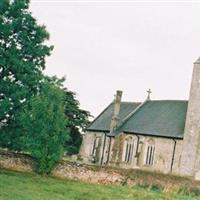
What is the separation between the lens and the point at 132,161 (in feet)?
193

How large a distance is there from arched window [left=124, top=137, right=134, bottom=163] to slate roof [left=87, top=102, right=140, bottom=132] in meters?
4.09

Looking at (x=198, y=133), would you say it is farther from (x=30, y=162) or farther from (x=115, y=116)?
(x=30, y=162)


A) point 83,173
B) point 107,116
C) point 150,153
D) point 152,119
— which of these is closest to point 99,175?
point 83,173

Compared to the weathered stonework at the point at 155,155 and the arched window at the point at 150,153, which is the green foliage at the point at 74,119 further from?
the arched window at the point at 150,153

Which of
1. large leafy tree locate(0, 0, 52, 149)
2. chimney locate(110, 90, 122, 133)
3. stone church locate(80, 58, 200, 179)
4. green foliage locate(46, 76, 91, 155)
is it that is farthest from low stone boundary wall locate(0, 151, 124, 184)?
green foliage locate(46, 76, 91, 155)

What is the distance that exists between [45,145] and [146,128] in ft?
70.7

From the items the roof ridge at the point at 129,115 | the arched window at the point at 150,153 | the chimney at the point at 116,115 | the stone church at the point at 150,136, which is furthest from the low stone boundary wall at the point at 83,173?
the roof ridge at the point at 129,115

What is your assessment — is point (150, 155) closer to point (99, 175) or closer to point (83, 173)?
point (99, 175)

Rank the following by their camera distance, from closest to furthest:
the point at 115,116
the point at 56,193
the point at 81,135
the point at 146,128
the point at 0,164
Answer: the point at 56,193
the point at 0,164
the point at 146,128
the point at 115,116
the point at 81,135

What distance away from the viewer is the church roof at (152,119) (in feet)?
184

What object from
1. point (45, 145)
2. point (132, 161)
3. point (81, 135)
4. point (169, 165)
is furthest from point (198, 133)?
point (81, 135)

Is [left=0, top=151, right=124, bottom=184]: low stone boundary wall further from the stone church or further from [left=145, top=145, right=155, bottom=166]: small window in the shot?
[left=145, top=145, right=155, bottom=166]: small window

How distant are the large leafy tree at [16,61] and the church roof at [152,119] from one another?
1977cm

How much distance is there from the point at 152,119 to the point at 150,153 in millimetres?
4798
